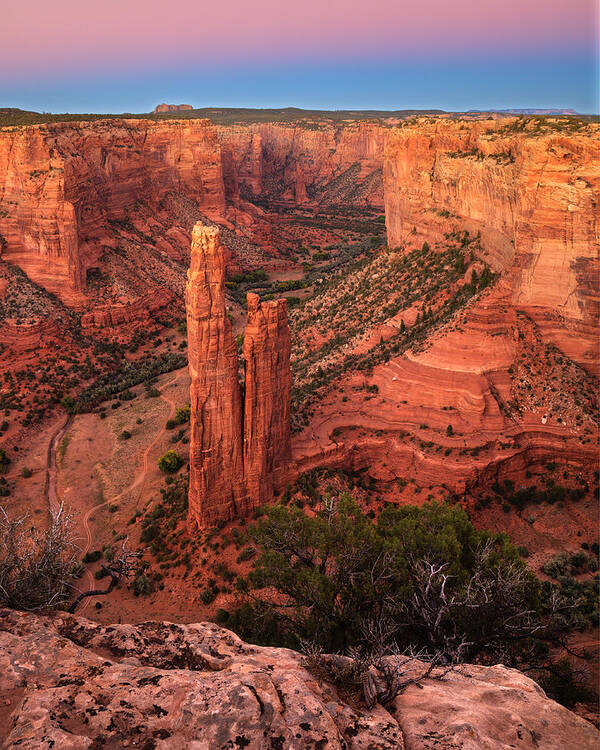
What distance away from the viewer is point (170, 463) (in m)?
40.4

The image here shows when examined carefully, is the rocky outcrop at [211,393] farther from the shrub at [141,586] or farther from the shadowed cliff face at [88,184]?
the shadowed cliff face at [88,184]

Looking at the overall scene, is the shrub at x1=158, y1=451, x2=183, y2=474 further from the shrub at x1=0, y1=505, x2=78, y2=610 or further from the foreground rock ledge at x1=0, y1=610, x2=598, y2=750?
the foreground rock ledge at x1=0, y1=610, x2=598, y2=750

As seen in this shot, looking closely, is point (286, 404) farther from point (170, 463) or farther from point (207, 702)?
point (207, 702)

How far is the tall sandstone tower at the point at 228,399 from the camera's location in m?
26.8

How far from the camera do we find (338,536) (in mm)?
20844

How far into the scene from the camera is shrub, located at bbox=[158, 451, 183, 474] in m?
40.4

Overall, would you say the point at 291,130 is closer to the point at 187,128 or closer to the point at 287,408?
the point at 187,128

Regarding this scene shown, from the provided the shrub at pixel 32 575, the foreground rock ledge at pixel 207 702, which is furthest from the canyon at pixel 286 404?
the shrub at pixel 32 575

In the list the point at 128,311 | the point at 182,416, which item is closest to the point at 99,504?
the point at 182,416

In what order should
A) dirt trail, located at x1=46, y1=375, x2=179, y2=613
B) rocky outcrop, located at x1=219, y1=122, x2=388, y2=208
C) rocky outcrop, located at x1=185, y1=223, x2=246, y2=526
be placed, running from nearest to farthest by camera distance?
rocky outcrop, located at x1=185, y1=223, x2=246, y2=526 < dirt trail, located at x1=46, y1=375, x2=179, y2=613 < rocky outcrop, located at x1=219, y1=122, x2=388, y2=208

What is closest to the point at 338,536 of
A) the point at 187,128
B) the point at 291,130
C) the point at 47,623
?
the point at 47,623

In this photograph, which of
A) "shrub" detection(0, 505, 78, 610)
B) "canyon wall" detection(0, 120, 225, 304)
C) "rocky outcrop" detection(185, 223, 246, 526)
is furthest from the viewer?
"canyon wall" detection(0, 120, 225, 304)

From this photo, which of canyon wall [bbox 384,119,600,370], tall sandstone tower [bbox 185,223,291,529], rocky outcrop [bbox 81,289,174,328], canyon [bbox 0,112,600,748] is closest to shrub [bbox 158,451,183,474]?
canyon [bbox 0,112,600,748]

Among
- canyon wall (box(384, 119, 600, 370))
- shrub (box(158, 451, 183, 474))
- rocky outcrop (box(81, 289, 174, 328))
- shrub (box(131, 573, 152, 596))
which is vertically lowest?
shrub (box(131, 573, 152, 596))
